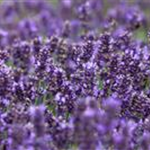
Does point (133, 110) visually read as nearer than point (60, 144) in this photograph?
No

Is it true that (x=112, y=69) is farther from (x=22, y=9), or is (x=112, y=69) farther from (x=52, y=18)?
(x=22, y=9)

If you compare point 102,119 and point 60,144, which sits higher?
point 102,119

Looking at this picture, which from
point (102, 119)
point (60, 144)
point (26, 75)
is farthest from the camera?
point (26, 75)

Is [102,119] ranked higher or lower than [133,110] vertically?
higher

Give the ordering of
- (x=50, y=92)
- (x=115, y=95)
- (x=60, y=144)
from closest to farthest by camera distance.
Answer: (x=60, y=144)
(x=115, y=95)
(x=50, y=92)

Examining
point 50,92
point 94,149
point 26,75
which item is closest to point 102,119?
point 94,149

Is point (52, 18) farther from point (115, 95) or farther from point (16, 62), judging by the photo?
point (115, 95)

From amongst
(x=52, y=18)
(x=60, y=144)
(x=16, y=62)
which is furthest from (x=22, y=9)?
(x=60, y=144)

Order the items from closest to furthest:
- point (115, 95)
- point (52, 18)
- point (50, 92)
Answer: point (115, 95) < point (50, 92) < point (52, 18)

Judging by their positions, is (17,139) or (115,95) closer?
(17,139)
